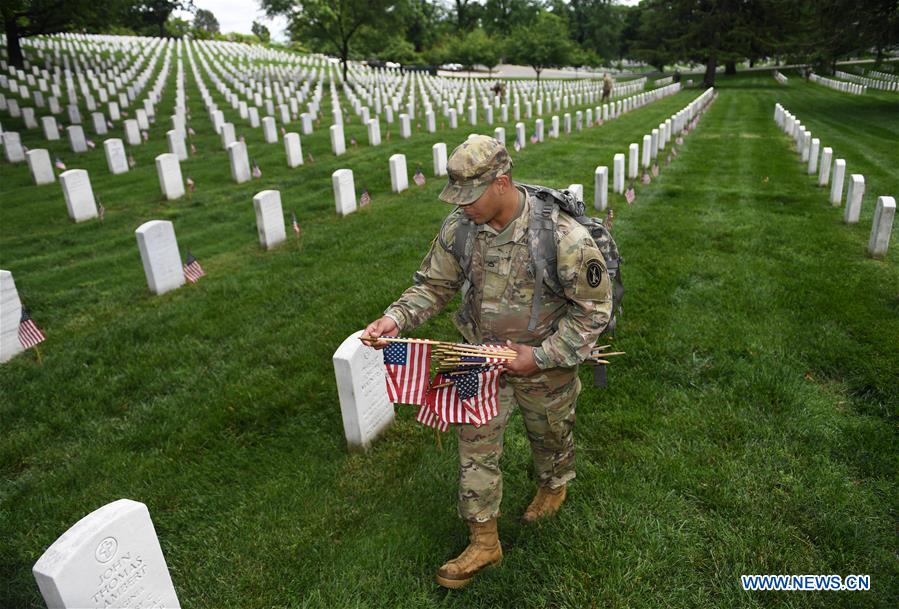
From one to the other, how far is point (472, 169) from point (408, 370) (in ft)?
3.58

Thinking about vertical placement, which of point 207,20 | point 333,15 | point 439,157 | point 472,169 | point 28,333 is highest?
point 207,20

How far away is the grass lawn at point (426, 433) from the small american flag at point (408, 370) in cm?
87

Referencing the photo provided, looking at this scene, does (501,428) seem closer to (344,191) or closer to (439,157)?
(344,191)

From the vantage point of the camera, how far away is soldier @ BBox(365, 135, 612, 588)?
2723mm

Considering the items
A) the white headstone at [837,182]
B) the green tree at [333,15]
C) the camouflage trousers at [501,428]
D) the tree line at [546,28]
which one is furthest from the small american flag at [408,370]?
the green tree at [333,15]

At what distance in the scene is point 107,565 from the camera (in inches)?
93.9

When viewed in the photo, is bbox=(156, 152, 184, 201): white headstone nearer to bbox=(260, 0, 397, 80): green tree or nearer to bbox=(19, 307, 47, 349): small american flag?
bbox=(19, 307, 47, 349): small american flag

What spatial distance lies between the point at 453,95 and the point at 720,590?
28.7 metres

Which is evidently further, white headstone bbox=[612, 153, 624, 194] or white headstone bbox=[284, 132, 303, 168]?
white headstone bbox=[284, 132, 303, 168]

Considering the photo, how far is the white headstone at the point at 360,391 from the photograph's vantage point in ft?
13.2

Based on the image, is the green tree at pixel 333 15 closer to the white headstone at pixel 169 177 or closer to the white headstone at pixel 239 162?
the white headstone at pixel 239 162

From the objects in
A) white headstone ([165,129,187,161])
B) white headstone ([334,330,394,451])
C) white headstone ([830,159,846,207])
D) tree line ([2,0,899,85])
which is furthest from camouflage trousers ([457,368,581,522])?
tree line ([2,0,899,85])

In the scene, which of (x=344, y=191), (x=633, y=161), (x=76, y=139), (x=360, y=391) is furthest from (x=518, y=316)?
(x=76, y=139)

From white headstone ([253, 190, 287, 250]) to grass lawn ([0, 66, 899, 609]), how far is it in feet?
1.29
